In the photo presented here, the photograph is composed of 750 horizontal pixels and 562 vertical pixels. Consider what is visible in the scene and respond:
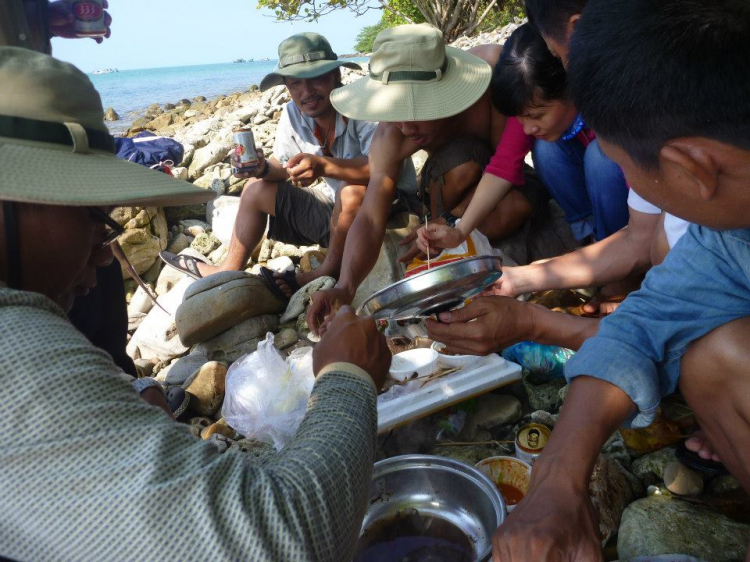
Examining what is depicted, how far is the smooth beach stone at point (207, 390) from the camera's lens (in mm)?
3689

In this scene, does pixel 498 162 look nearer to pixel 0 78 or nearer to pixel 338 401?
pixel 338 401

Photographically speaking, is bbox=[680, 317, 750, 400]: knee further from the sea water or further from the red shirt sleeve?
the sea water

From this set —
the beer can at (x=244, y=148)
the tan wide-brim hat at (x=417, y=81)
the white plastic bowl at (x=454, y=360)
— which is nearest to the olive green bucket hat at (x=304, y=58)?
the beer can at (x=244, y=148)

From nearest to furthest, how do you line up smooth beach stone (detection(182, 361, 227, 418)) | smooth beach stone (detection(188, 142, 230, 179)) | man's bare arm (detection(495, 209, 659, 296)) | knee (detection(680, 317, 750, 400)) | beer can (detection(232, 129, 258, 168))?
knee (detection(680, 317, 750, 400)) < man's bare arm (detection(495, 209, 659, 296)) < smooth beach stone (detection(182, 361, 227, 418)) < beer can (detection(232, 129, 258, 168)) < smooth beach stone (detection(188, 142, 230, 179))

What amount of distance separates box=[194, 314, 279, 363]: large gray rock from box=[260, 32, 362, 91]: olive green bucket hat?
7.29 ft

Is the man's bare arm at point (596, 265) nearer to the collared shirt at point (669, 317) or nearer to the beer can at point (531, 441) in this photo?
the beer can at point (531, 441)

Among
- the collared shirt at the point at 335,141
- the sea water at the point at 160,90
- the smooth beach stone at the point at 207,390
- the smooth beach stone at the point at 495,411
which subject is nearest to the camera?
the smooth beach stone at the point at 495,411

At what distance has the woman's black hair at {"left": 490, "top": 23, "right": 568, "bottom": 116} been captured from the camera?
10.4 feet

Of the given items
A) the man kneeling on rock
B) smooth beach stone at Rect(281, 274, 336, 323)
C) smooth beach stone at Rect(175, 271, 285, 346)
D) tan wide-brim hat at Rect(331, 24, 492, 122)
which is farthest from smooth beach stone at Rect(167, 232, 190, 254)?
tan wide-brim hat at Rect(331, 24, 492, 122)

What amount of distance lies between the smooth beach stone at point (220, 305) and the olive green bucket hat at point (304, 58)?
1.87 metres

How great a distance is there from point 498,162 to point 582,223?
0.69 m

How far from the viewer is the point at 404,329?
3.88m

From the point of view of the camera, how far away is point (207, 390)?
3.73 meters

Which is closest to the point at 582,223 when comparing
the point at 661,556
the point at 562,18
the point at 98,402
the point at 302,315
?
the point at 562,18
